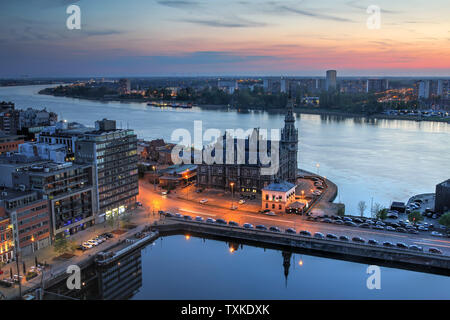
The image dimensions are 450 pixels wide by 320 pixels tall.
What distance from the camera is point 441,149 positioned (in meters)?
20.8

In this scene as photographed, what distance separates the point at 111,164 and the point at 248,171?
3.67 metres

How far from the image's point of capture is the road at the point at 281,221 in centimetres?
844

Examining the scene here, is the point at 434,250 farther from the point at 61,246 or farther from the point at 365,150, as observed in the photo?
the point at 365,150

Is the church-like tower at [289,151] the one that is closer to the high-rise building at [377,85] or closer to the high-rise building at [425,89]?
the high-rise building at [425,89]

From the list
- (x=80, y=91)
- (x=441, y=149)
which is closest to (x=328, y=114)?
Answer: (x=441, y=149)

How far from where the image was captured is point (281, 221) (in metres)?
9.66

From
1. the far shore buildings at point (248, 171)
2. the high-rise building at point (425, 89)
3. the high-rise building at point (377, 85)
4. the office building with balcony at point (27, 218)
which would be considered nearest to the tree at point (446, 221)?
the far shore buildings at point (248, 171)

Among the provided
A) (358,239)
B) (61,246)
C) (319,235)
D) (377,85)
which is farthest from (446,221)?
(377,85)

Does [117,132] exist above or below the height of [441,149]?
above

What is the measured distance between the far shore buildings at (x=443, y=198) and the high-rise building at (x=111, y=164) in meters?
7.23

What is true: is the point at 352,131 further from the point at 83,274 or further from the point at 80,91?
the point at 80,91

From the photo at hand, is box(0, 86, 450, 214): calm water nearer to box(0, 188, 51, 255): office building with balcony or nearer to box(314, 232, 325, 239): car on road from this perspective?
box(314, 232, 325, 239): car on road

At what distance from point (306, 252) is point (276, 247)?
63 cm
